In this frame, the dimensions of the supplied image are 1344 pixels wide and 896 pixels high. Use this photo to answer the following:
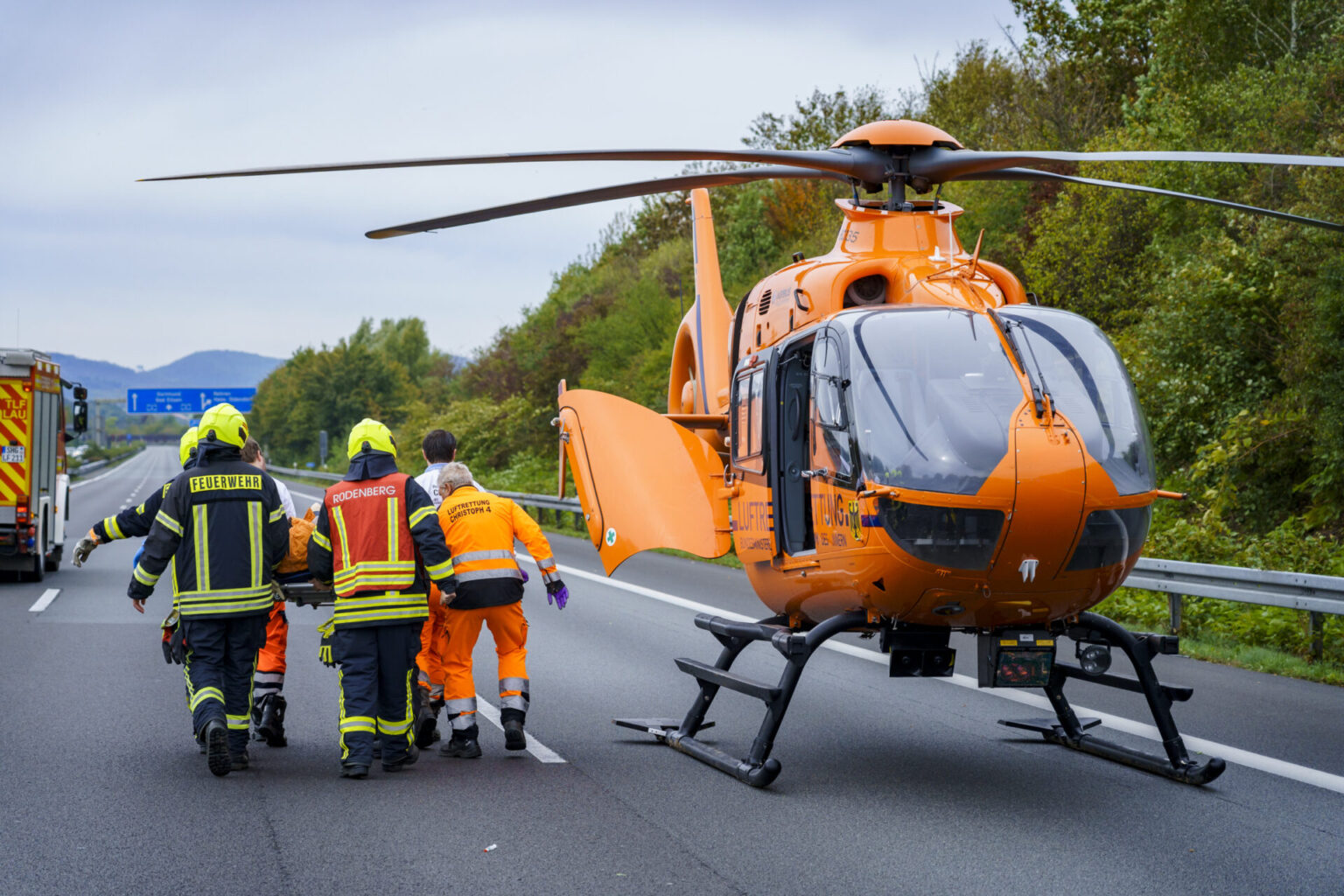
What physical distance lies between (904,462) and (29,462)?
48.9 ft

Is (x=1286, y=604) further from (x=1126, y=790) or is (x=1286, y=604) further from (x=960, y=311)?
(x=960, y=311)

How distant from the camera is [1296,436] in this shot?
15.4 meters

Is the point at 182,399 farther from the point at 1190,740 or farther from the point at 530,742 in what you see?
the point at 1190,740

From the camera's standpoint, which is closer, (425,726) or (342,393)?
(425,726)

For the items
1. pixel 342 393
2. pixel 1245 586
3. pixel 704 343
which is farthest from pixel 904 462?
pixel 342 393

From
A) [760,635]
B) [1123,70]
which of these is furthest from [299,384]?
[760,635]

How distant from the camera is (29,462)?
1723cm

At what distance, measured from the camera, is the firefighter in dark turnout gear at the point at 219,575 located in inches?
277

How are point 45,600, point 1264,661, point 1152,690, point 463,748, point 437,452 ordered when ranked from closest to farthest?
point 1152,690 < point 463,748 < point 437,452 < point 1264,661 < point 45,600

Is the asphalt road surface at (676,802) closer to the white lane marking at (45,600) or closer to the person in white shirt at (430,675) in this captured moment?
the person in white shirt at (430,675)

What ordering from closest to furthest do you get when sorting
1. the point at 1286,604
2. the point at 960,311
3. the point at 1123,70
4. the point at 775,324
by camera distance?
the point at 960,311
the point at 775,324
the point at 1286,604
the point at 1123,70

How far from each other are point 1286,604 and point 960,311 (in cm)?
525

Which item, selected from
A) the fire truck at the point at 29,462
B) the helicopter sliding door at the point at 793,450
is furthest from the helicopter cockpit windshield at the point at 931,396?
the fire truck at the point at 29,462

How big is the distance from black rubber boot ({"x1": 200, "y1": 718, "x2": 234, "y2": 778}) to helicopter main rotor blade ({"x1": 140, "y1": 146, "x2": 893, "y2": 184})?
115 inches
